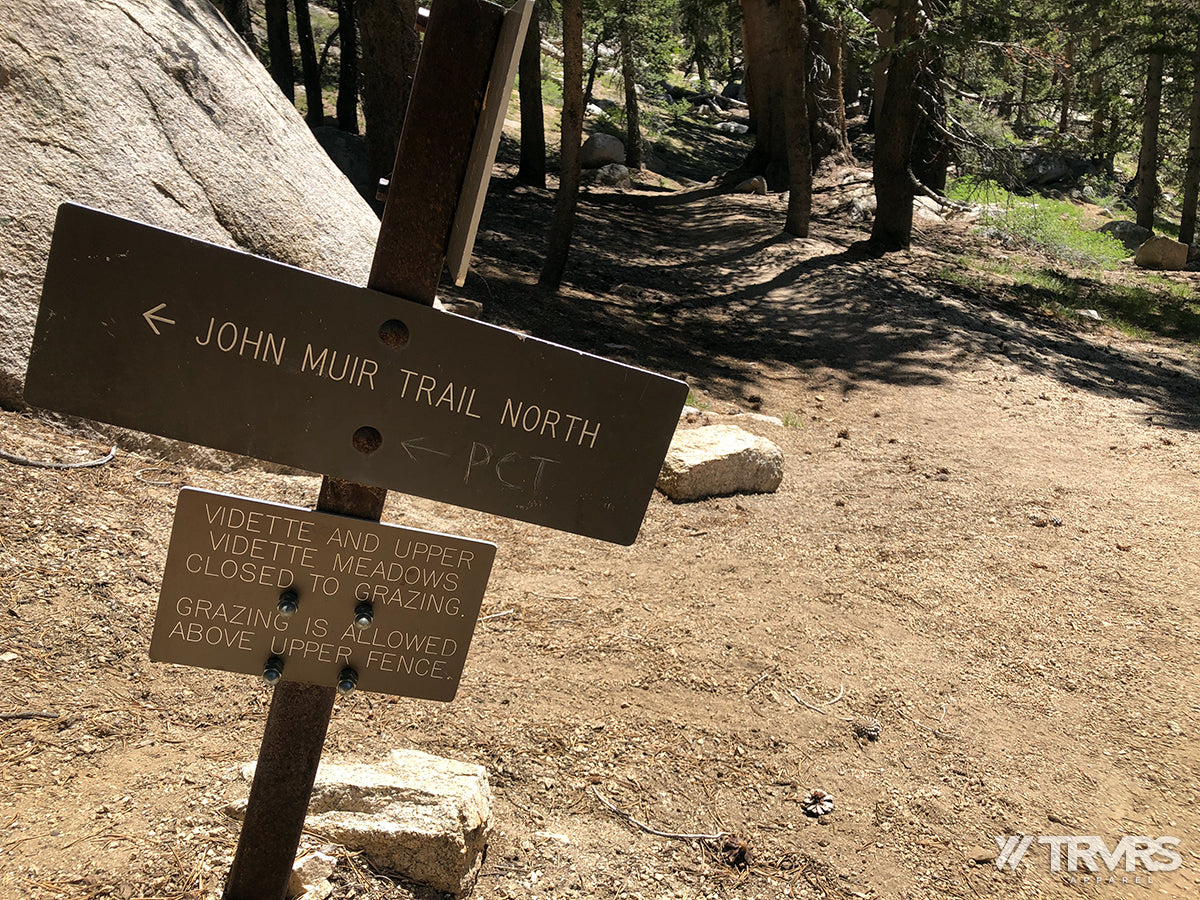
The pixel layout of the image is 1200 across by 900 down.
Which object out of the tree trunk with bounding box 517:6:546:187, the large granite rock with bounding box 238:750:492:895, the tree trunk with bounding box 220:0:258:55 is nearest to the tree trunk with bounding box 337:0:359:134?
the tree trunk with bounding box 517:6:546:187

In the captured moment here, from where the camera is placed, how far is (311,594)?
1.72 meters

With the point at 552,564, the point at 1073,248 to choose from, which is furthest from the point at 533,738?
the point at 1073,248

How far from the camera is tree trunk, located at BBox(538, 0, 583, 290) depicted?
9.13 metres

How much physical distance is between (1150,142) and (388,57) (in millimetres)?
19076

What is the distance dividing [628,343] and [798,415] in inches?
81.3

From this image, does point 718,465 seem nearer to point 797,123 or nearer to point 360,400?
point 360,400

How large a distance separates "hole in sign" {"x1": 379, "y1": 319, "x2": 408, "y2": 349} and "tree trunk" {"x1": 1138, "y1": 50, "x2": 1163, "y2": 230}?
77.7 ft

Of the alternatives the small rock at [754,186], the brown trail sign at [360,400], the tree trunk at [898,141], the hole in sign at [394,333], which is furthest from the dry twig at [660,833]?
the small rock at [754,186]

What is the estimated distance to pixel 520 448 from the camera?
5.54 ft

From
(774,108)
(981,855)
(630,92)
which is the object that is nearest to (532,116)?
(774,108)

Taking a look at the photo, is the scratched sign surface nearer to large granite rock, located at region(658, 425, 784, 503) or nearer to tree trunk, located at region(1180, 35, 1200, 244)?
large granite rock, located at region(658, 425, 784, 503)

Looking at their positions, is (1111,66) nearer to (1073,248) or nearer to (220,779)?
(1073,248)

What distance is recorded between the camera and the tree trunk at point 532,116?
14.8m

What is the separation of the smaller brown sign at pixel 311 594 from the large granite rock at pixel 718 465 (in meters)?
4.17
